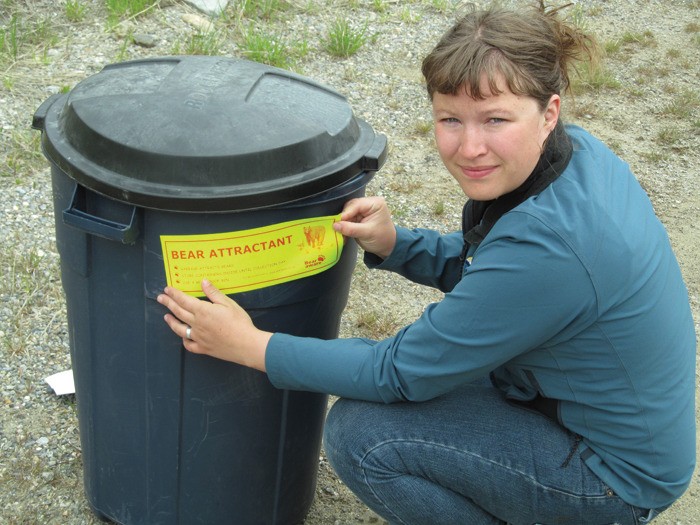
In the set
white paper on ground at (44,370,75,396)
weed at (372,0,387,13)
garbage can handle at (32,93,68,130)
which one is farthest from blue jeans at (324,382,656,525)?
weed at (372,0,387,13)

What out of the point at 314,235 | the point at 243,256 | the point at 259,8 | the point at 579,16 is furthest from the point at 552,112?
the point at 579,16

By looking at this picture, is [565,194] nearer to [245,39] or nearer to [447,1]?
[245,39]

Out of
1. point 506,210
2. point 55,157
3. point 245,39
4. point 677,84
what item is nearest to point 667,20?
point 677,84

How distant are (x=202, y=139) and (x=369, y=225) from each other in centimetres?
47

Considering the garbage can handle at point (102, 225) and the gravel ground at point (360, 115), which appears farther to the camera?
the gravel ground at point (360, 115)

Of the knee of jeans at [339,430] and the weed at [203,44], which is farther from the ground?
the knee of jeans at [339,430]

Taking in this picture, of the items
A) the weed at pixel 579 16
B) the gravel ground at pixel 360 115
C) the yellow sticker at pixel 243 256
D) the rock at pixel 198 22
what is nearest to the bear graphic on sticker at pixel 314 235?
the yellow sticker at pixel 243 256

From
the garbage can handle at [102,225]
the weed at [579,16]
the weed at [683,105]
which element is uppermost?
the garbage can handle at [102,225]

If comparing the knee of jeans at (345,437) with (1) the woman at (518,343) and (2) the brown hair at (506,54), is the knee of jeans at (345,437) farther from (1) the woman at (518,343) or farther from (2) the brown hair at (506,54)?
(2) the brown hair at (506,54)

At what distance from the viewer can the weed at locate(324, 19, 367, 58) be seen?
16.1 ft

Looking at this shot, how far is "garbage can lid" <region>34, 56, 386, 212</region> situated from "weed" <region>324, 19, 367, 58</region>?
3.10 metres

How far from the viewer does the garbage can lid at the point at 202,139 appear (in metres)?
1.61

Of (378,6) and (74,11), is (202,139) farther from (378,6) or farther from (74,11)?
(378,6)

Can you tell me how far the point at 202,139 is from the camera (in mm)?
1637
